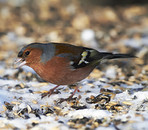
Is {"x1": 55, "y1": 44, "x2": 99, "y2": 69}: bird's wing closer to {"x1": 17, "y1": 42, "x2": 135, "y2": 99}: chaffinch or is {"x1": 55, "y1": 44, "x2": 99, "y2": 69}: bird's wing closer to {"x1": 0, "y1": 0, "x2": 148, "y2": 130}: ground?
{"x1": 17, "y1": 42, "x2": 135, "y2": 99}: chaffinch

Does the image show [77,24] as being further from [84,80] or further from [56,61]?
→ [56,61]

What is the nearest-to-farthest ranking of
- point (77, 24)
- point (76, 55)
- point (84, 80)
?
1. point (76, 55)
2. point (84, 80)
3. point (77, 24)

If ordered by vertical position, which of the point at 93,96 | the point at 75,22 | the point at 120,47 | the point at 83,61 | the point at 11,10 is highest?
the point at 11,10

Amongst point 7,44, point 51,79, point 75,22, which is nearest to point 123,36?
point 75,22

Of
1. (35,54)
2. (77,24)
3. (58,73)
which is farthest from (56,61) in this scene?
(77,24)

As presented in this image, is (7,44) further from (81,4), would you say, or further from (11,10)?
(81,4)

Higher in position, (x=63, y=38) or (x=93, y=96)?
(x=63, y=38)
